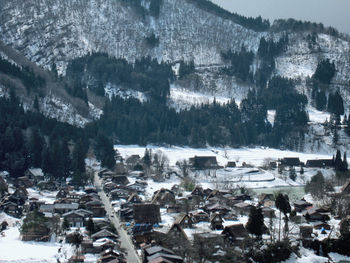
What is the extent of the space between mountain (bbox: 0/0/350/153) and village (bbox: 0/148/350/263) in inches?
2657

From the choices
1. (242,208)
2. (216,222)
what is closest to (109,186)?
(242,208)

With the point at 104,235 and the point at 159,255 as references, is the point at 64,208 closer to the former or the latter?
the point at 104,235

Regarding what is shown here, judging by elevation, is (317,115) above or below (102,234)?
above

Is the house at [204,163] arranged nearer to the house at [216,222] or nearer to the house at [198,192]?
the house at [198,192]

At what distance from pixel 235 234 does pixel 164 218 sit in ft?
36.7

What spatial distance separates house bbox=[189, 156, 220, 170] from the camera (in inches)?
3526

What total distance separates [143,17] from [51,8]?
115 feet

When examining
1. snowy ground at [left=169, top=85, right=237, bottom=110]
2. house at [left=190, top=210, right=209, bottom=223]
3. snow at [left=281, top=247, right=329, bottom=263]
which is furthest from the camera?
snowy ground at [left=169, top=85, right=237, bottom=110]

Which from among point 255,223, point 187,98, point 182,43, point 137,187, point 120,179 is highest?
point 182,43

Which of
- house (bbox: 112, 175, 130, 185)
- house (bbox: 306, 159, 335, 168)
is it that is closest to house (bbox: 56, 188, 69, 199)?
house (bbox: 112, 175, 130, 185)

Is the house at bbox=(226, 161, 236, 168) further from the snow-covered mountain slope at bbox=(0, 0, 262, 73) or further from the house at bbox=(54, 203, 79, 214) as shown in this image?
the snow-covered mountain slope at bbox=(0, 0, 262, 73)

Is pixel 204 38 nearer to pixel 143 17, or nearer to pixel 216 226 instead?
pixel 143 17

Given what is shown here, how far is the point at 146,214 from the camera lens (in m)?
48.4

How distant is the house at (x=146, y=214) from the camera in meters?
48.0
